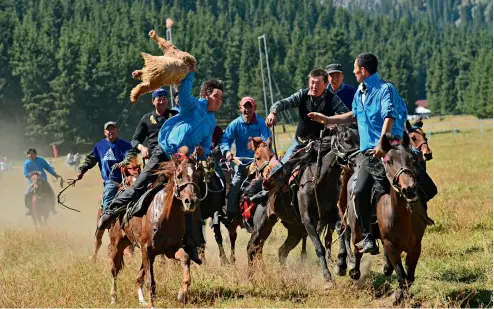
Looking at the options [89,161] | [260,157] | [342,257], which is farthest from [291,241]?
[89,161]

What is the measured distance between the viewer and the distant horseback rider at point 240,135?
542 inches

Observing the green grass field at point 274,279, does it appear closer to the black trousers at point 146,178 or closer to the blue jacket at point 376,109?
the black trousers at point 146,178

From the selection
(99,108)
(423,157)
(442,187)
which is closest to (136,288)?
(423,157)

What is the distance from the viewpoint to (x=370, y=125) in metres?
9.69

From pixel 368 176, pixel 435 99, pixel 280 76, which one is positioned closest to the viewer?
pixel 368 176

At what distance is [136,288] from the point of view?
1068 cm

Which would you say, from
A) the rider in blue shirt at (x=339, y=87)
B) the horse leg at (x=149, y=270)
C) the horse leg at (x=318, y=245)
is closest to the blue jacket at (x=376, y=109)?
the horse leg at (x=318, y=245)

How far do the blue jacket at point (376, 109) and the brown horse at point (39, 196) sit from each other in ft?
50.8

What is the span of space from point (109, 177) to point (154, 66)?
4131 millimetres

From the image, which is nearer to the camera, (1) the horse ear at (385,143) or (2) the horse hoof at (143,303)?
(1) the horse ear at (385,143)

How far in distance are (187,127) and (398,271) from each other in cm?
316

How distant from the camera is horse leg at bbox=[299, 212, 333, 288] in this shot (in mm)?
10258

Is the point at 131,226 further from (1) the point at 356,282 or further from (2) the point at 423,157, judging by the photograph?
(2) the point at 423,157

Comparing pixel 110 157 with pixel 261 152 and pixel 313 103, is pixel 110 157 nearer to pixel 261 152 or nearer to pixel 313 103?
pixel 261 152
